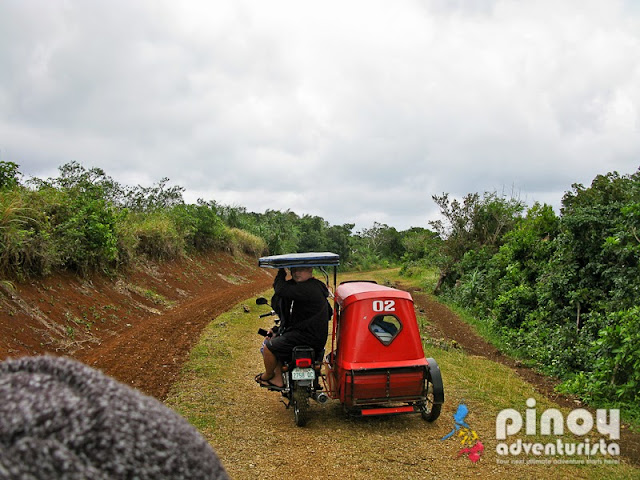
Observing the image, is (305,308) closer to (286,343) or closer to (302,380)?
(286,343)

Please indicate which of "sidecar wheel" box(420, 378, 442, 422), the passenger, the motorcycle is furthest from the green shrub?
"sidecar wheel" box(420, 378, 442, 422)

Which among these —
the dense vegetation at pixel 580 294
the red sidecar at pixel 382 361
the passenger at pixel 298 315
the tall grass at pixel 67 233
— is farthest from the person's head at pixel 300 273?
the tall grass at pixel 67 233

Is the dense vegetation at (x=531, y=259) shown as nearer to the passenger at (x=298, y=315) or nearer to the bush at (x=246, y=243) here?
the passenger at (x=298, y=315)

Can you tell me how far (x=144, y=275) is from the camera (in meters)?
15.1

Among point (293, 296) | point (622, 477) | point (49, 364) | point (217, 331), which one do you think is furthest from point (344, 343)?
point (217, 331)

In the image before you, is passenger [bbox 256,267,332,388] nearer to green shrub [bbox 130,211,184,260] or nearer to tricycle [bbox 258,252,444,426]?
tricycle [bbox 258,252,444,426]

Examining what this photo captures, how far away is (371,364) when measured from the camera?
5.16m

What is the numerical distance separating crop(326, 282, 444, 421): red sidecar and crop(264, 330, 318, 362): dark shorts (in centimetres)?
46

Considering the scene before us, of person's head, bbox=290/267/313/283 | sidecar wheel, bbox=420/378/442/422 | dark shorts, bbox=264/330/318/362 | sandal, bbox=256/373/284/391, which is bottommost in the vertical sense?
sidecar wheel, bbox=420/378/442/422

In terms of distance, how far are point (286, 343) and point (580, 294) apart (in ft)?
20.8

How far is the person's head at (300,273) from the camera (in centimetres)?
556

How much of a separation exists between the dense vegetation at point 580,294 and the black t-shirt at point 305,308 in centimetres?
405

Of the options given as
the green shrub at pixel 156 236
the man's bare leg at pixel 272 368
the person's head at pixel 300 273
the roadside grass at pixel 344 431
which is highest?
the green shrub at pixel 156 236

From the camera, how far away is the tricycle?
5117 mm
